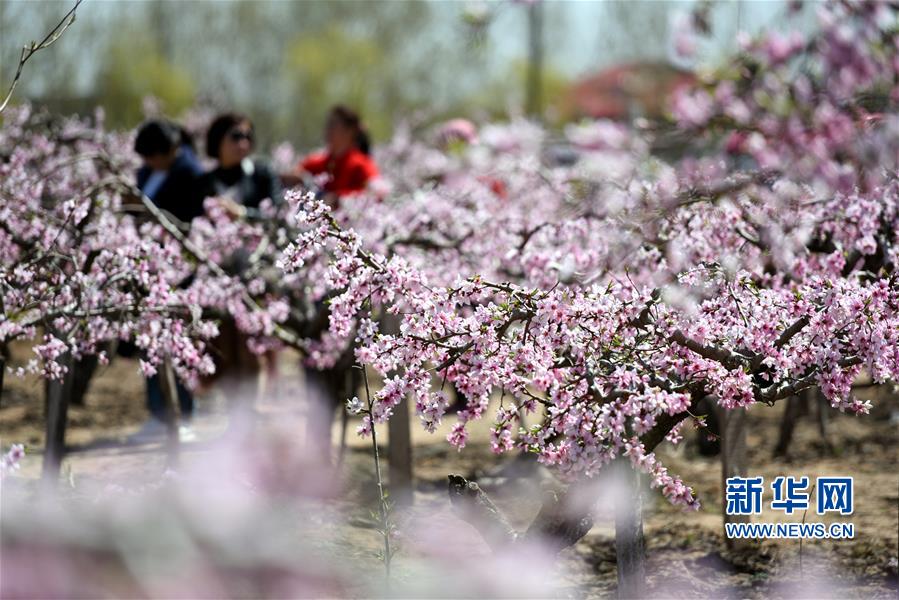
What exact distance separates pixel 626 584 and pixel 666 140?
1.69m

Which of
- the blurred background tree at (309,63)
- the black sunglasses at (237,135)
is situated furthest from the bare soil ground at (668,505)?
the blurred background tree at (309,63)

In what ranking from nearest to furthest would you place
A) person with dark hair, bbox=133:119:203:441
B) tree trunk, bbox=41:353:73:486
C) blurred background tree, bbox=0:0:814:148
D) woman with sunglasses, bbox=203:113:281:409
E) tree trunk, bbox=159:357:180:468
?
tree trunk, bbox=41:353:73:486
tree trunk, bbox=159:357:180:468
woman with sunglasses, bbox=203:113:281:409
person with dark hair, bbox=133:119:203:441
blurred background tree, bbox=0:0:814:148

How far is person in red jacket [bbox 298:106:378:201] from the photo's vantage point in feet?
28.4

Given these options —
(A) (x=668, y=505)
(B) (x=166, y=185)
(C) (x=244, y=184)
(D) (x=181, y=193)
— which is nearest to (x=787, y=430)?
(A) (x=668, y=505)

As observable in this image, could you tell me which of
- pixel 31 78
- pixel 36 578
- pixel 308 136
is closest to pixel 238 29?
pixel 308 136

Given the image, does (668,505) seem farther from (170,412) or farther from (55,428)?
(55,428)

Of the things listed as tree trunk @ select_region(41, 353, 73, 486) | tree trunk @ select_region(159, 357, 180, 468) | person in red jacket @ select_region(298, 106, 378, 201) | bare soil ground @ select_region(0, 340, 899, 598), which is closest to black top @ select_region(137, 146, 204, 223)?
person in red jacket @ select_region(298, 106, 378, 201)

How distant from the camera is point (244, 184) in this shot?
26.7ft

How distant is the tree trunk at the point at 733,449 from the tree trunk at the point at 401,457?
1.81 metres

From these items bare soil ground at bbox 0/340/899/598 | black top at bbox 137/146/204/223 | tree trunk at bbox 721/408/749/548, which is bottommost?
bare soil ground at bbox 0/340/899/598

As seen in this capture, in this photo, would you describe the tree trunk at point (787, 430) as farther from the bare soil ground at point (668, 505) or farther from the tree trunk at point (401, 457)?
the tree trunk at point (401, 457)

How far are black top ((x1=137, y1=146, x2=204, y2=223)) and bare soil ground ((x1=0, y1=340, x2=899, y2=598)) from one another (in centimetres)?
155

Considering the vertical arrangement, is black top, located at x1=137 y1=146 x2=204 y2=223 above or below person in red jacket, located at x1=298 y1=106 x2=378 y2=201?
below

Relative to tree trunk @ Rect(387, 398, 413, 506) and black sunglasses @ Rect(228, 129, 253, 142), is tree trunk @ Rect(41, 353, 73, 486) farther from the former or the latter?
black sunglasses @ Rect(228, 129, 253, 142)
